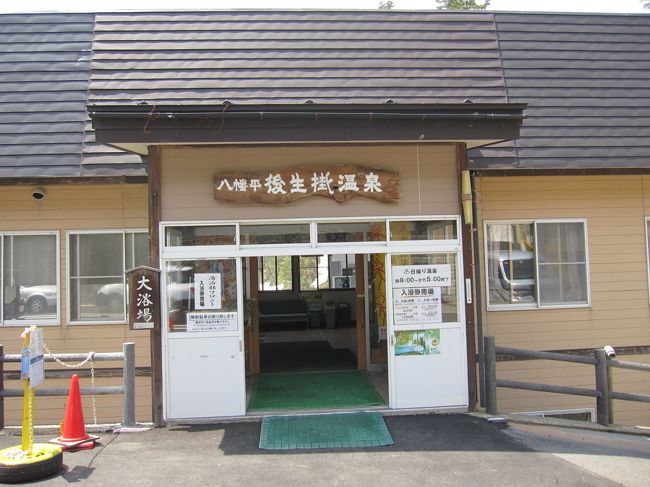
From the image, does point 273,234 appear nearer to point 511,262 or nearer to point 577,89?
point 511,262

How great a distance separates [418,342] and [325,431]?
1676mm

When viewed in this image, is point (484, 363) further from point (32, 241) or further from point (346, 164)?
point (32, 241)

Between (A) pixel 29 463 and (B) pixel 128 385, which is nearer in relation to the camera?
(A) pixel 29 463

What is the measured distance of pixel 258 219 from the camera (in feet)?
23.7

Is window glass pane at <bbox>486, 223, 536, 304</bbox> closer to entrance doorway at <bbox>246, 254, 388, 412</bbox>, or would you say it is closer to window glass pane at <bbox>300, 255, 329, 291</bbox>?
entrance doorway at <bbox>246, 254, 388, 412</bbox>

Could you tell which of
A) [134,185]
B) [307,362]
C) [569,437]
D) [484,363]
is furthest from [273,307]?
[569,437]

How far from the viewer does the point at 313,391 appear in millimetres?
8305

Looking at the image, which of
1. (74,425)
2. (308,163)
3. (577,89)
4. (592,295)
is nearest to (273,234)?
(308,163)

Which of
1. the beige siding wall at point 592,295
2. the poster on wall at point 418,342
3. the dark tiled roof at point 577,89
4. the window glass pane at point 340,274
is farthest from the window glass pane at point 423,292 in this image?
the window glass pane at point 340,274

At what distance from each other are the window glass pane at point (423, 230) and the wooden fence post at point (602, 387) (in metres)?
2.53

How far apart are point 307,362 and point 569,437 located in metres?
4.94

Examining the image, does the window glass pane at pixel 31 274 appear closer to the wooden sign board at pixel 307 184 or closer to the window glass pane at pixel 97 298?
the window glass pane at pixel 97 298

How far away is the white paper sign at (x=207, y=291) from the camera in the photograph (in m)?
7.20

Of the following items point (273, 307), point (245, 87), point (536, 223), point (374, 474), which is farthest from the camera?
point (273, 307)
